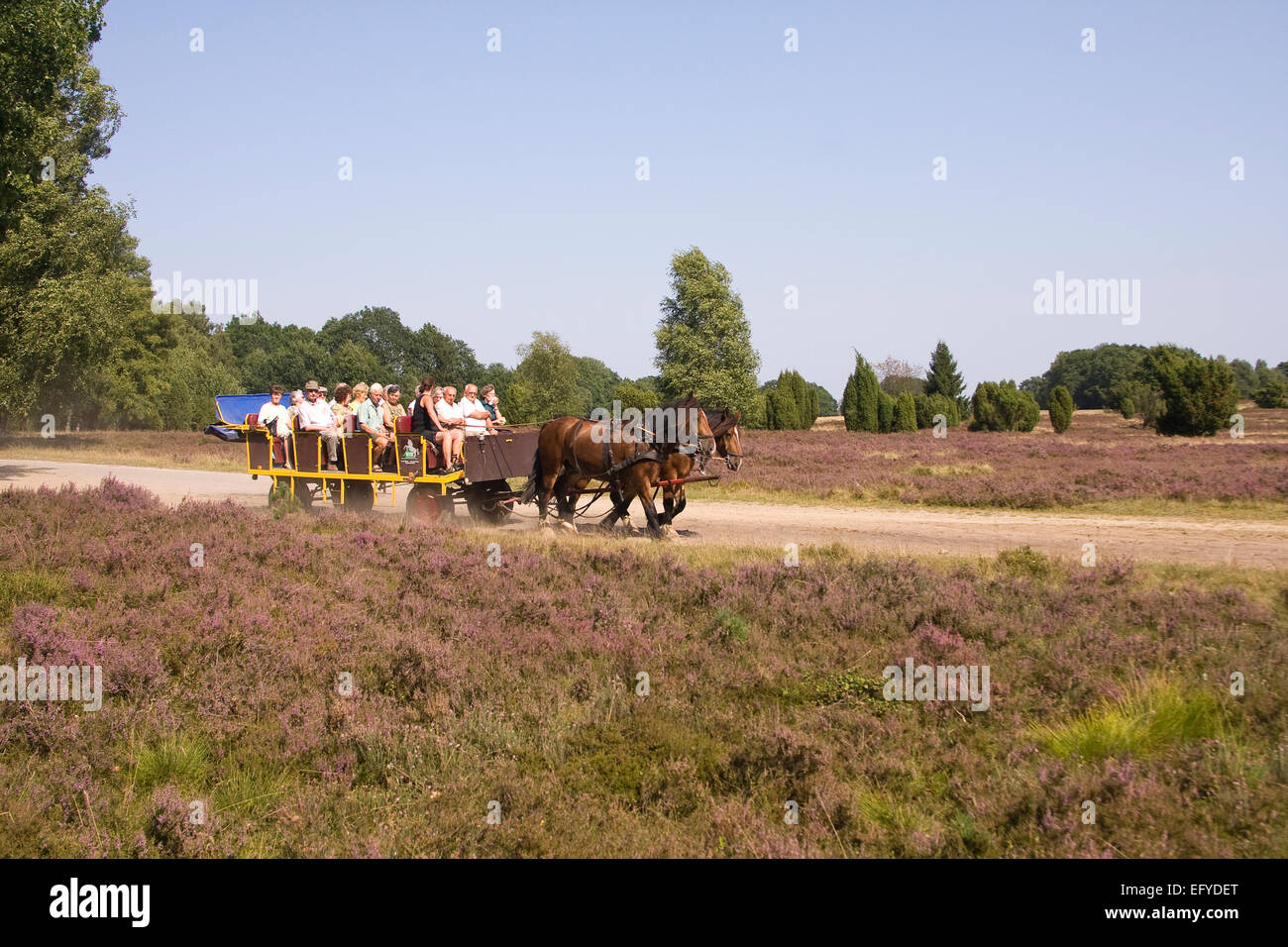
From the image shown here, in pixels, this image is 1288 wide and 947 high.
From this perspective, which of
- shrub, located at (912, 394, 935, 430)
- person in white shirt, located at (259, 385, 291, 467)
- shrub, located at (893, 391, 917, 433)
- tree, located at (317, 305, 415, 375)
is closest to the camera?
person in white shirt, located at (259, 385, 291, 467)

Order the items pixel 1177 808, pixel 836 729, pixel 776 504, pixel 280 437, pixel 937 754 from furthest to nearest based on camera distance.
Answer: pixel 776 504
pixel 280 437
pixel 836 729
pixel 937 754
pixel 1177 808

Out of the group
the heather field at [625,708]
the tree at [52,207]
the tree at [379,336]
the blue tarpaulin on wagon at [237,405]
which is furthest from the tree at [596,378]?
the heather field at [625,708]

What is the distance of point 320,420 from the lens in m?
15.8

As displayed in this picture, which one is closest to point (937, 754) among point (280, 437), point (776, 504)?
point (280, 437)

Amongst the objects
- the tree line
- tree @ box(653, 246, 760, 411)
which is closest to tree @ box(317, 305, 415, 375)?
the tree line

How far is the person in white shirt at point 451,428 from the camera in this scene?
14.5m

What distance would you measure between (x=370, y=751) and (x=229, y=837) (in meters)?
1.22

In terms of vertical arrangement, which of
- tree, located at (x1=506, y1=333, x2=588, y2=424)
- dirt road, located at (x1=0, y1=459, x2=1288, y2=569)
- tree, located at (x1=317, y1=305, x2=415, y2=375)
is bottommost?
dirt road, located at (x1=0, y1=459, x2=1288, y2=569)

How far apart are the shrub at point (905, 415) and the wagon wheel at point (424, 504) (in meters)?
48.7

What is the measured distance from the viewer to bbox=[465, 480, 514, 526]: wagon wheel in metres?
15.9

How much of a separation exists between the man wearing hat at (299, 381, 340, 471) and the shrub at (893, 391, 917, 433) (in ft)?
159

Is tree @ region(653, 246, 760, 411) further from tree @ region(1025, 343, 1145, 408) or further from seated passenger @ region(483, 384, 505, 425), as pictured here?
tree @ region(1025, 343, 1145, 408)
